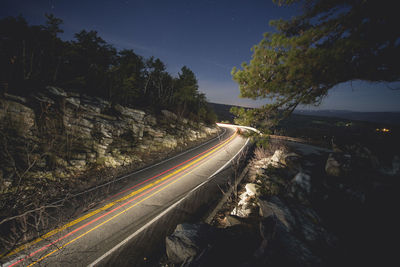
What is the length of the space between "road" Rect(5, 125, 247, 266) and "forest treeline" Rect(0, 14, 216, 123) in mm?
9405

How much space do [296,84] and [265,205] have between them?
4.71m

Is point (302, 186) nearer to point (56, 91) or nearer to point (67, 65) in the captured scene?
point (56, 91)

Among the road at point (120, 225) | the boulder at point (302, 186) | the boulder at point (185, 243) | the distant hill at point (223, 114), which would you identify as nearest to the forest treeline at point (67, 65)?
the road at point (120, 225)

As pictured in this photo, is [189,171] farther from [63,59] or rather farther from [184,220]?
[63,59]

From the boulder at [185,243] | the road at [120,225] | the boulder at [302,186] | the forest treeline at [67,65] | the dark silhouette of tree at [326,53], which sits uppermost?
the forest treeline at [67,65]

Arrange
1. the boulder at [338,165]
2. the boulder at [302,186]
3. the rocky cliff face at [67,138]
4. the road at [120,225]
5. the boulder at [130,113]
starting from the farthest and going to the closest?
the boulder at [130,113], the rocky cliff face at [67,138], the boulder at [338,165], the boulder at [302,186], the road at [120,225]

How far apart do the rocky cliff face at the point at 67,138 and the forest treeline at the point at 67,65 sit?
1.59 meters

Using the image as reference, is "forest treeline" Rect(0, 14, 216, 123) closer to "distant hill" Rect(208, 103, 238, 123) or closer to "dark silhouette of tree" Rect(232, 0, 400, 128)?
"dark silhouette of tree" Rect(232, 0, 400, 128)

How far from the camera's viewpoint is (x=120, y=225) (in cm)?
591

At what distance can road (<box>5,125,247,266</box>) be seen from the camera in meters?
4.53

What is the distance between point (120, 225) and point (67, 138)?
7969 mm

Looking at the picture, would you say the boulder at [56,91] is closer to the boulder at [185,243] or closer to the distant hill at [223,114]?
the boulder at [185,243]

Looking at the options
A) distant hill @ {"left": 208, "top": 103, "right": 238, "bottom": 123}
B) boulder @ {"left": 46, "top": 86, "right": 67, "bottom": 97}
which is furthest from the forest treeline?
distant hill @ {"left": 208, "top": 103, "right": 238, "bottom": 123}

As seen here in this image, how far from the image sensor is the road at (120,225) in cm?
453
